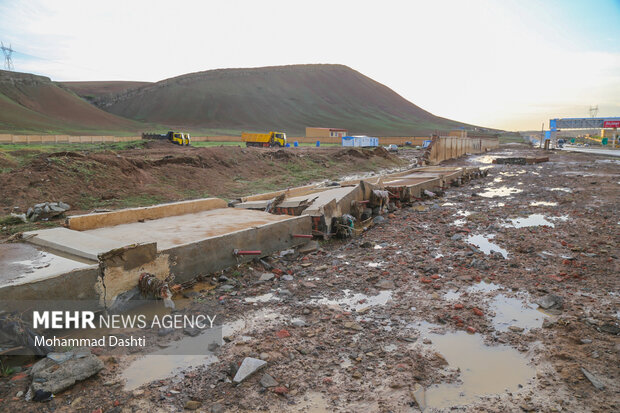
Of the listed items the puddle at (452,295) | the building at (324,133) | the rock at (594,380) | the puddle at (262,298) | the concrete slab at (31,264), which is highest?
the building at (324,133)

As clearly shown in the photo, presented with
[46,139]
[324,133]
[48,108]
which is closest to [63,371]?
[46,139]

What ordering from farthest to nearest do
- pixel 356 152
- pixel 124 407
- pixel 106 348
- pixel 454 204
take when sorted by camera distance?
pixel 356 152 < pixel 454 204 < pixel 106 348 < pixel 124 407

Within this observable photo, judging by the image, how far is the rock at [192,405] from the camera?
117 inches

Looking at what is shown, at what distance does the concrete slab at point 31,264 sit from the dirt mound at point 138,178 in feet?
20.8

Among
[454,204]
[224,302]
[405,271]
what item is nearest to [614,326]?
[405,271]

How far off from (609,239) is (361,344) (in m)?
6.47

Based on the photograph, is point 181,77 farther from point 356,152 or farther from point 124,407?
point 124,407

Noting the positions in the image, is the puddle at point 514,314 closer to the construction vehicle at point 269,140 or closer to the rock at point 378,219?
the rock at point 378,219

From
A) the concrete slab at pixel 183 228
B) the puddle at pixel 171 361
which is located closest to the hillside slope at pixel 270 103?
the concrete slab at pixel 183 228

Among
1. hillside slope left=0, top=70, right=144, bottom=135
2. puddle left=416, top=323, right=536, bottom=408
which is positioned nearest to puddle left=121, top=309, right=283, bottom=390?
puddle left=416, top=323, right=536, bottom=408

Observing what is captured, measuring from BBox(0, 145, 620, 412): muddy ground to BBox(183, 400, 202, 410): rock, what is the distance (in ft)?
0.06

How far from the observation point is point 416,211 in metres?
11.4

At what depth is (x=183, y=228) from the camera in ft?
21.6

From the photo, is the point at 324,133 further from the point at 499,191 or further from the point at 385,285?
the point at 385,285
